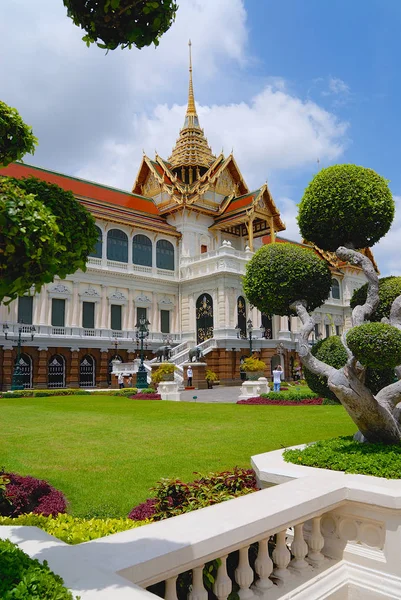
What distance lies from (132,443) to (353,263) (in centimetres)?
597

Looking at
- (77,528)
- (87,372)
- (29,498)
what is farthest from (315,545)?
→ (87,372)

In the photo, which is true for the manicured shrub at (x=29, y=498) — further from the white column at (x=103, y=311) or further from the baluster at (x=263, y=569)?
the white column at (x=103, y=311)

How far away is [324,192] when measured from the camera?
6.64 metres

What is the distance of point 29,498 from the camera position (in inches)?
229

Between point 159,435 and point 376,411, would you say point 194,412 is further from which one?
point 376,411

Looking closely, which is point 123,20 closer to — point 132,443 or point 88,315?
point 132,443

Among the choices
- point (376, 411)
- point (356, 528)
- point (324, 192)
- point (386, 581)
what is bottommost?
point (386, 581)

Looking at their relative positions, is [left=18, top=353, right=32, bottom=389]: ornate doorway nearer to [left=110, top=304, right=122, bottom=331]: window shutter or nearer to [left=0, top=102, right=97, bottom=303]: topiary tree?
[left=110, top=304, right=122, bottom=331]: window shutter

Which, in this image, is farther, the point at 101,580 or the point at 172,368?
the point at 172,368

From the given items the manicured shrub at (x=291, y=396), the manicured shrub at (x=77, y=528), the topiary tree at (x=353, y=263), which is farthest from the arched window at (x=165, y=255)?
the manicured shrub at (x=77, y=528)

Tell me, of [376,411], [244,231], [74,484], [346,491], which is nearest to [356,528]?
[346,491]

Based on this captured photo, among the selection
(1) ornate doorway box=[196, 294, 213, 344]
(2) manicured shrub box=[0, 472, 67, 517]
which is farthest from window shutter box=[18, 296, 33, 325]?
(2) manicured shrub box=[0, 472, 67, 517]

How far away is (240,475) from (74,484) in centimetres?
260

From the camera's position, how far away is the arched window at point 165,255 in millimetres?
38000
